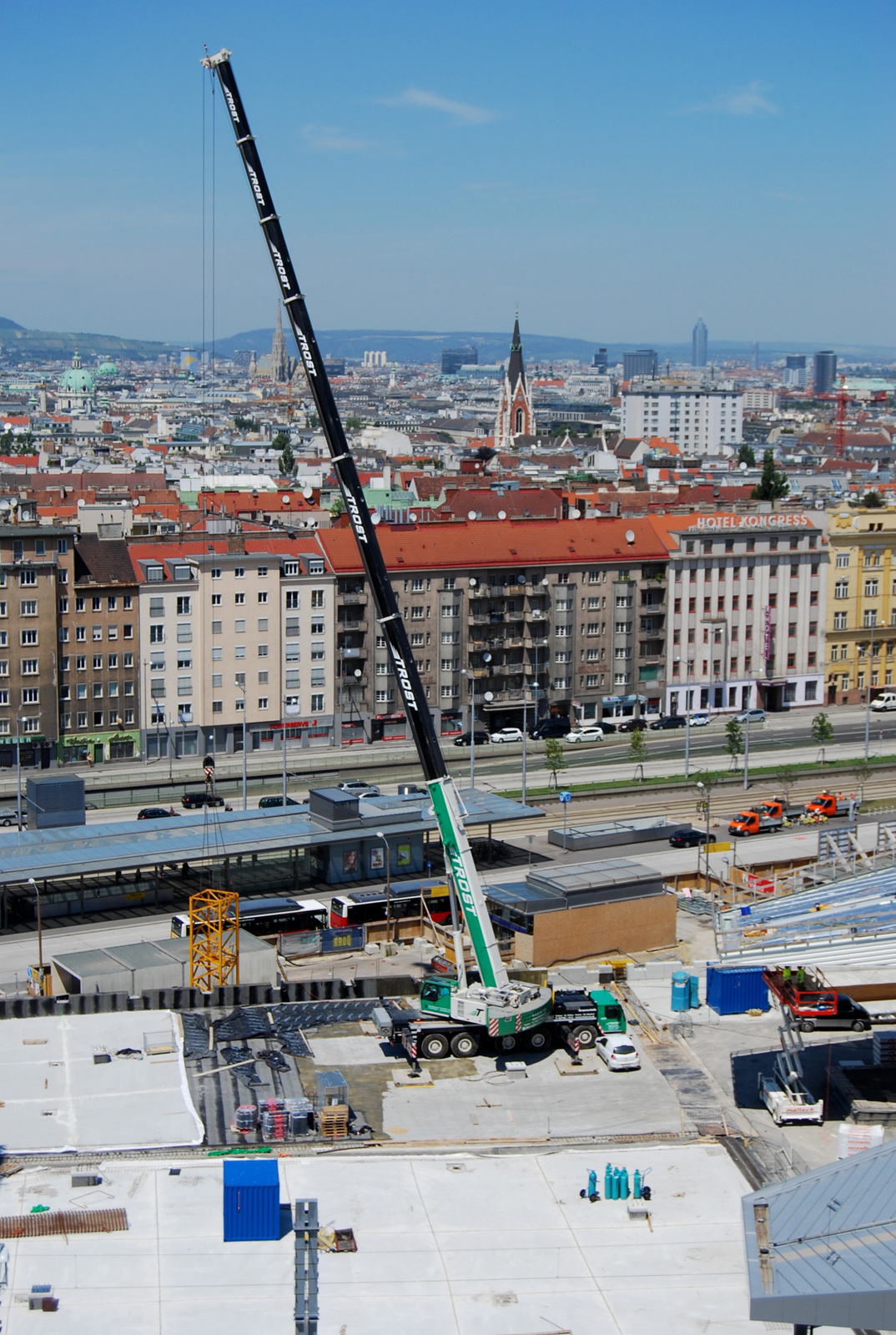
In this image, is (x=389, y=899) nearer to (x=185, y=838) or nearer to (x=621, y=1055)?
(x=185, y=838)

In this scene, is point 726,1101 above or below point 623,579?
below

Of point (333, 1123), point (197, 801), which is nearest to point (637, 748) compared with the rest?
point (197, 801)

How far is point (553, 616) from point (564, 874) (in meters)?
42.0

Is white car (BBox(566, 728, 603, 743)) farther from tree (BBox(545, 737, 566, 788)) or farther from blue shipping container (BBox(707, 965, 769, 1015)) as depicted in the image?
blue shipping container (BBox(707, 965, 769, 1015))

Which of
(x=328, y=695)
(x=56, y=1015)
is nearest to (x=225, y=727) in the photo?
(x=328, y=695)

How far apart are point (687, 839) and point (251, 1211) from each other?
3650cm

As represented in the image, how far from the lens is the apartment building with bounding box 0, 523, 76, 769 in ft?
255

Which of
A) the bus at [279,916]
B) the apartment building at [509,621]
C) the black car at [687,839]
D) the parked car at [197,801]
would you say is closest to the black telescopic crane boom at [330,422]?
the bus at [279,916]

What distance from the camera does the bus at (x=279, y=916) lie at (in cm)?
5162

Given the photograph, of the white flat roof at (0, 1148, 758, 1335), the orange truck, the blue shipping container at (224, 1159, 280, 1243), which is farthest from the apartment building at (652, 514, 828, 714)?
the blue shipping container at (224, 1159, 280, 1243)

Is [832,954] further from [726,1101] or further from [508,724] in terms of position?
[508,724]

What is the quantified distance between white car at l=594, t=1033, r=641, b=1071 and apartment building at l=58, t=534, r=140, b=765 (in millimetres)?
45460

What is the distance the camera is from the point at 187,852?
52.6 m

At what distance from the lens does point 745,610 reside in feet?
316
